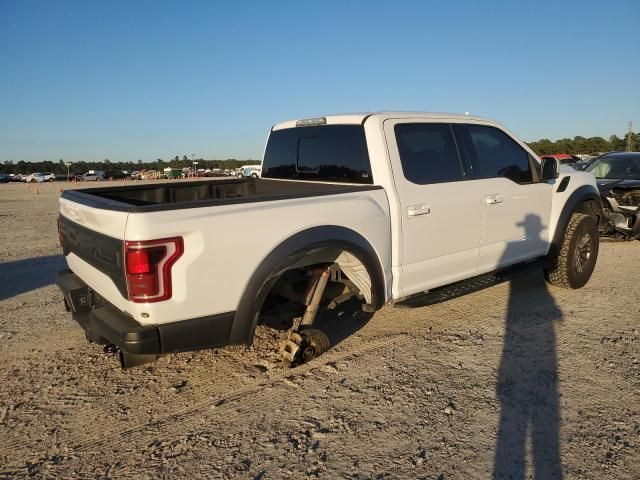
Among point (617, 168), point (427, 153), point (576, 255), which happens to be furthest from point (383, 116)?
point (617, 168)

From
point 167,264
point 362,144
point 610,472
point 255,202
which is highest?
point 362,144

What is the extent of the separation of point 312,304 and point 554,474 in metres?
1.86

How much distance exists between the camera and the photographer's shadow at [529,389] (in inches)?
99.7

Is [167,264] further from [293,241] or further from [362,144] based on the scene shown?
[362,144]

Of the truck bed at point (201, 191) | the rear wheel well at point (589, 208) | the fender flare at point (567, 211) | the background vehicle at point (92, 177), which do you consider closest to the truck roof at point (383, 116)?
the truck bed at point (201, 191)

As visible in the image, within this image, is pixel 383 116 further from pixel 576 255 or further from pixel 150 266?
pixel 576 255

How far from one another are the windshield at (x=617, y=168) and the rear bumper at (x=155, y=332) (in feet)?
27.8

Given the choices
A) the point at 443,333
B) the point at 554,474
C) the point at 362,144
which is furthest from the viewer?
the point at 443,333

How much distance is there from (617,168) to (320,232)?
322 inches

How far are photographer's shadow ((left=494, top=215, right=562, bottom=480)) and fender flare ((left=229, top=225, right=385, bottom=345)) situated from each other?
139 cm

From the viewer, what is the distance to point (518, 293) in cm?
552

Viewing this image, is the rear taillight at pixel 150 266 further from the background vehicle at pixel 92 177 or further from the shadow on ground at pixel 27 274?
the background vehicle at pixel 92 177

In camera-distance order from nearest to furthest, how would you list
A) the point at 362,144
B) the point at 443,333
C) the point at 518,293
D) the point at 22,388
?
the point at 22,388 → the point at 362,144 → the point at 443,333 → the point at 518,293

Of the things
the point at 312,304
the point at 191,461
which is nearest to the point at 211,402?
the point at 191,461
